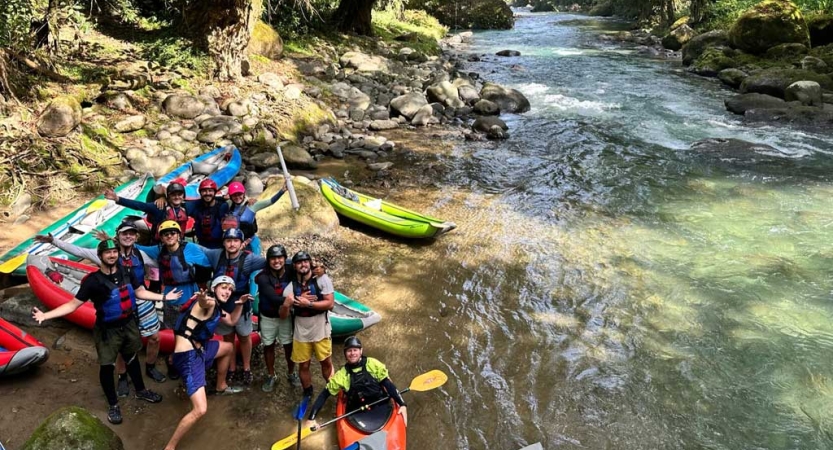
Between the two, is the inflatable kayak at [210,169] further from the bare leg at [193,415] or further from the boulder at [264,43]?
the boulder at [264,43]

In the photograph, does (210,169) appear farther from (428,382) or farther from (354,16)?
(354,16)

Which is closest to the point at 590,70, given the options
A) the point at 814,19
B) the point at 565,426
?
the point at 814,19

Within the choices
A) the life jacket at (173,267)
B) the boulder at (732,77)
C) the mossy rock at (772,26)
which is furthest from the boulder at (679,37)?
the life jacket at (173,267)

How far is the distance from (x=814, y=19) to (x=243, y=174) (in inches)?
773

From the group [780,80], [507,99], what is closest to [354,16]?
[507,99]

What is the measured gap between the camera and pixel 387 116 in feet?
41.1

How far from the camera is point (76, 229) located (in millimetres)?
6125

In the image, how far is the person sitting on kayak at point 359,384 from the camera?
3.76 meters

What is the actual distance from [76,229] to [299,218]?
2.53 m

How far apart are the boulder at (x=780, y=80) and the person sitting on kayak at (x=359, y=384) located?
14879mm

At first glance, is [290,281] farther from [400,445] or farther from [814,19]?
[814,19]

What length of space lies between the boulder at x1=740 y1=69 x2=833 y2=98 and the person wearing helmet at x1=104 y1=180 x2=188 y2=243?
600 inches

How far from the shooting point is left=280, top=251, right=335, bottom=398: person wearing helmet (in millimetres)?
3838

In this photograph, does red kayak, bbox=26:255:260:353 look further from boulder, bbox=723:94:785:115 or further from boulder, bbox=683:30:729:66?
boulder, bbox=683:30:729:66
